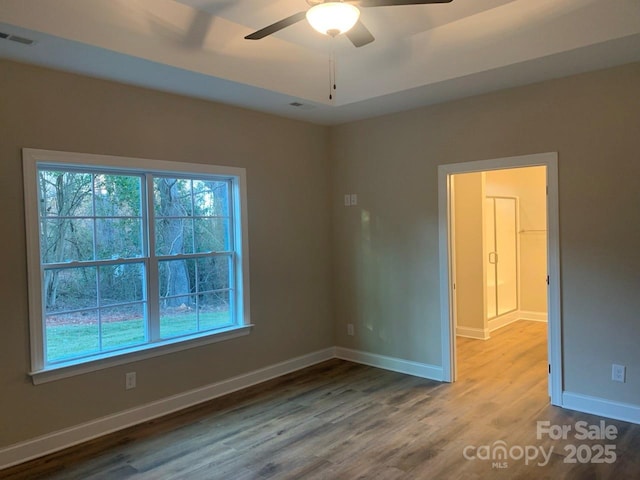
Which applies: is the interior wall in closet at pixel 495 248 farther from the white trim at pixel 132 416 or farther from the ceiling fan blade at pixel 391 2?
the ceiling fan blade at pixel 391 2

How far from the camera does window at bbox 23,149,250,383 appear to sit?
3225mm

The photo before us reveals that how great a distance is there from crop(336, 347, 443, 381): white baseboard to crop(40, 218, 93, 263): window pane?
9.59ft

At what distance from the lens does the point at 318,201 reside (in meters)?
5.12

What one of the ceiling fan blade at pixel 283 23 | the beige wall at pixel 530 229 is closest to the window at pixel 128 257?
the ceiling fan blade at pixel 283 23

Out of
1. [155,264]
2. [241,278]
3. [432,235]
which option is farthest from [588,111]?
[155,264]

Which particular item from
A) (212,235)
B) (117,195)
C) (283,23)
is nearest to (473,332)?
(212,235)

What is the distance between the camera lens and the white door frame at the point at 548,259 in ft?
12.1

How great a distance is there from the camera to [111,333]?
3574 mm

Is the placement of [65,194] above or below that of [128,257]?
above

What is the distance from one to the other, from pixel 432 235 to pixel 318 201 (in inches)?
53.7

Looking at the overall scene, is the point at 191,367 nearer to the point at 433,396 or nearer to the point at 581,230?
the point at 433,396

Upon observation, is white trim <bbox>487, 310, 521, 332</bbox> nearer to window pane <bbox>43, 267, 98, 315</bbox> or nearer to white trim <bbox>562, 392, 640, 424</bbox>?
white trim <bbox>562, 392, 640, 424</bbox>

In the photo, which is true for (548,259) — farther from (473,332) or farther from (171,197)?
(171,197)

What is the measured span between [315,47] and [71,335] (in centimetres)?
303
